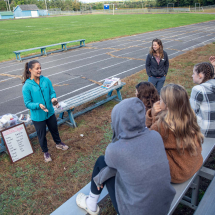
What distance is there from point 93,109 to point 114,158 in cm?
441

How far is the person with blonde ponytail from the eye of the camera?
1887mm

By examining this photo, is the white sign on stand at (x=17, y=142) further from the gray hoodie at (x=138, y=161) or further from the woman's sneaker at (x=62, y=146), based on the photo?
the gray hoodie at (x=138, y=161)

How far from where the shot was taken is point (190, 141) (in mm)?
1891

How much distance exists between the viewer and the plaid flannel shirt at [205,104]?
282cm

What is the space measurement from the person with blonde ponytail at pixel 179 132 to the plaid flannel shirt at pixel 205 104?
3.25 feet

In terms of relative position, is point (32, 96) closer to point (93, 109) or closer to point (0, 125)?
point (0, 125)

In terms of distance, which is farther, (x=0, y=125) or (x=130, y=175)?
(x=0, y=125)

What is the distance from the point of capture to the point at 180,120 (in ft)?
6.30

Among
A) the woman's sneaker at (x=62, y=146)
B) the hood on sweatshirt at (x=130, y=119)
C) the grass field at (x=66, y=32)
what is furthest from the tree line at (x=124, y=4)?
the hood on sweatshirt at (x=130, y=119)

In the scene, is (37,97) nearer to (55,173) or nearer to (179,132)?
(55,173)

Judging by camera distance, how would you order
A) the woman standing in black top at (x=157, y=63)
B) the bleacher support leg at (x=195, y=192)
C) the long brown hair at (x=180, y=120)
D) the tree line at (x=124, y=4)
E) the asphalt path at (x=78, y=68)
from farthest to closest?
the tree line at (x=124, y=4)
the asphalt path at (x=78, y=68)
the woman standing in black top at (x=157, y=63)
the bleacher support leg at (x=195, y=192)
the long brown hair at (x=180, y=120)

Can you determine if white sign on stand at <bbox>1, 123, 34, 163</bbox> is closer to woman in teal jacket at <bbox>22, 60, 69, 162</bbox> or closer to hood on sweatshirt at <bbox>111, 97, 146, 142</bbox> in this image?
woman in teal jacket at <bbox>22, 60, 69, 162</bbox>

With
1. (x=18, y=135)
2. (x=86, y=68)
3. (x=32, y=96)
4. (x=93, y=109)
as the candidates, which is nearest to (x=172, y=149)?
(x=32, y=96)

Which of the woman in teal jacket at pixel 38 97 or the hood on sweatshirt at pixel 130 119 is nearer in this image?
the hood on sweatshirt at pixel 130 119
